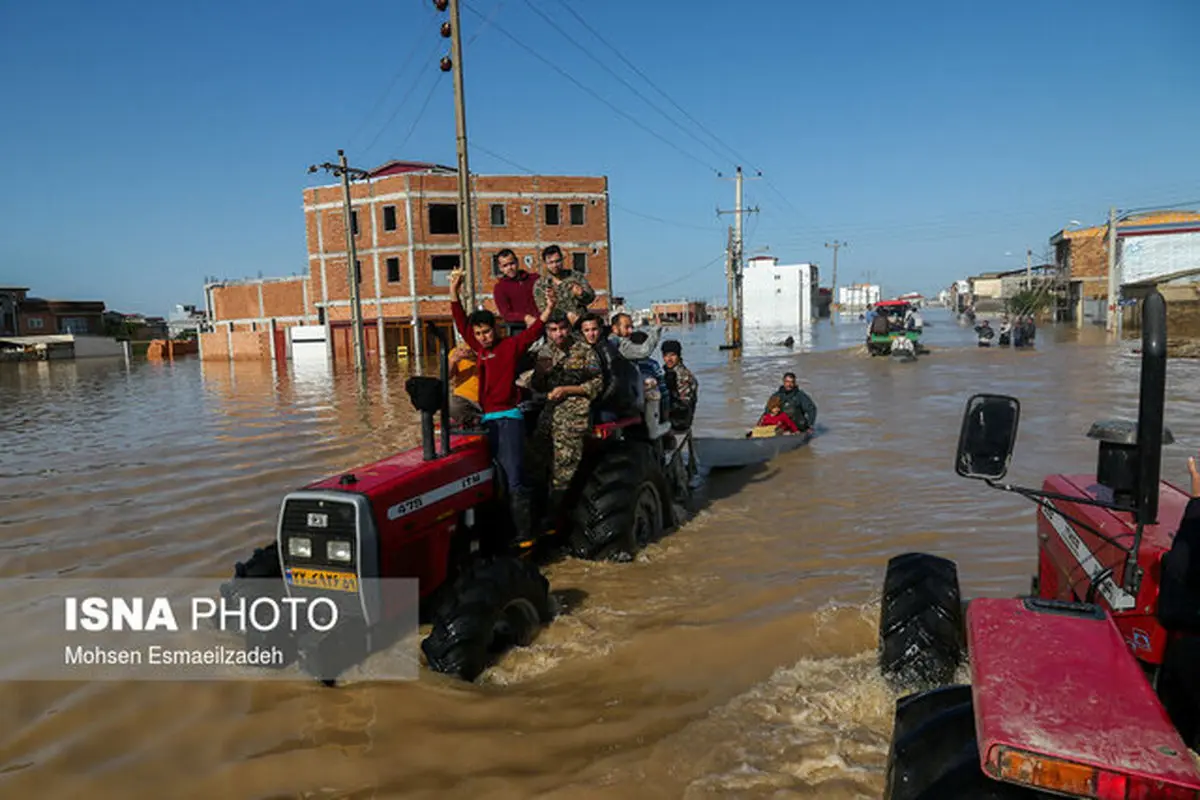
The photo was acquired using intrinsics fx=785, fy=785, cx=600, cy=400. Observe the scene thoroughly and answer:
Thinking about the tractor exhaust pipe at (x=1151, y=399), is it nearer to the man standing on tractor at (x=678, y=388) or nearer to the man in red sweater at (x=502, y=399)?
the man in red sweater at (x=502, y=399)

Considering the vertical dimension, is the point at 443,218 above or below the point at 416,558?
above

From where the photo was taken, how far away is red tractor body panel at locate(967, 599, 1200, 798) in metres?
1.72

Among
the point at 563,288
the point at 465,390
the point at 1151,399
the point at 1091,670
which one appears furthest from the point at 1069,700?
the point at 563,288

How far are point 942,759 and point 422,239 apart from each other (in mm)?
42985

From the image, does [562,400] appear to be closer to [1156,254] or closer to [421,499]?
[421,499]

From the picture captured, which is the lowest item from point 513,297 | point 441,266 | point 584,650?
point 584,650

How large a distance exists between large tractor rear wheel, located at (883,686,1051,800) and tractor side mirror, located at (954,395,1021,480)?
69 centimetres

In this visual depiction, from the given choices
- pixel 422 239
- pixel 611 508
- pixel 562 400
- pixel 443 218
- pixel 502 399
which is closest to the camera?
pixel 502 399

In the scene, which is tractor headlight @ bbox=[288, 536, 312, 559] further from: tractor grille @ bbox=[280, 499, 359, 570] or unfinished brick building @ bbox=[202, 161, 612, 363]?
unfinished brick building @ bbox=[202, 161, 612, 363]

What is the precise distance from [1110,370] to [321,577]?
25386 millimetres

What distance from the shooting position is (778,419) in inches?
482

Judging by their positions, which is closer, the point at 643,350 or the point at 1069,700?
the point at 1069,700

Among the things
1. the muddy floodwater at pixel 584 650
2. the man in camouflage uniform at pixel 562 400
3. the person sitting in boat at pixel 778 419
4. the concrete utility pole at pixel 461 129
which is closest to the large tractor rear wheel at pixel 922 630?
the muddy floodwater at pixel 584 650

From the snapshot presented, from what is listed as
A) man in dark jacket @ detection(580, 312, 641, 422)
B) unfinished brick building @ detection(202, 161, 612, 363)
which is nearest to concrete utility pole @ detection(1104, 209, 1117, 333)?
unfinished brick building @ detection(202, 161, 612, 363)
